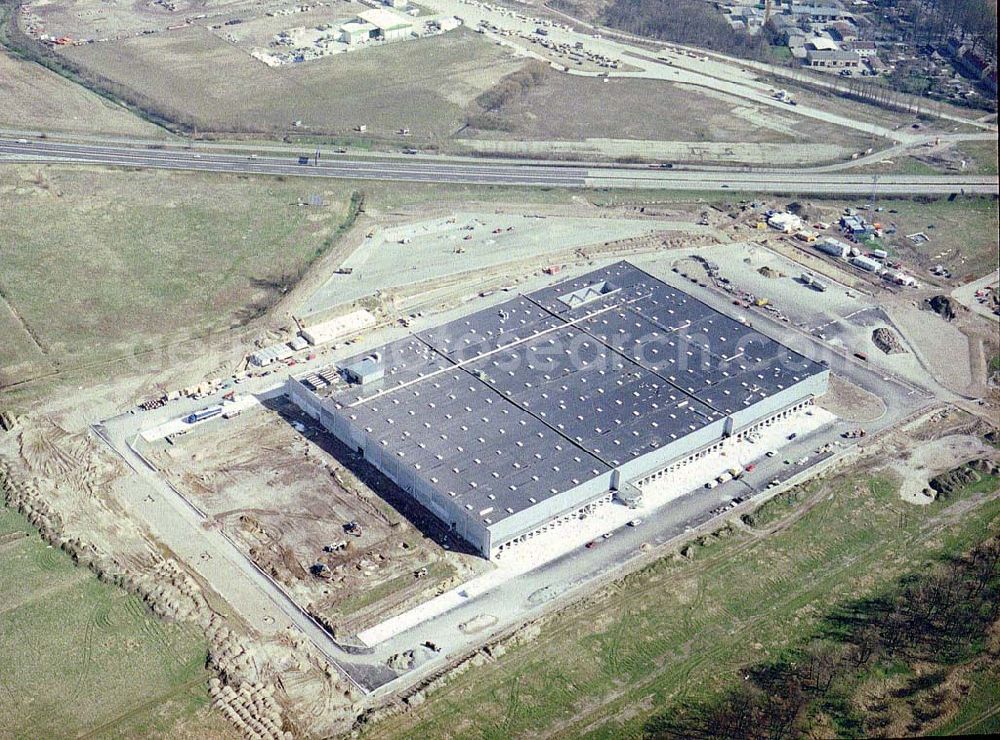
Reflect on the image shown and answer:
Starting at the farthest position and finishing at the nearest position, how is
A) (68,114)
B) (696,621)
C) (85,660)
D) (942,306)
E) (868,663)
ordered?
(68,114) → (942,306) → (696,621) → (868,663) → (85,660)

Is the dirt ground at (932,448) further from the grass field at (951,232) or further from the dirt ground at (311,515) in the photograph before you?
the dirt ground at (311,515)

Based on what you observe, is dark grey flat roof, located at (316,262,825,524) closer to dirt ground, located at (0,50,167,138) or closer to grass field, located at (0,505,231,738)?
grass field, located at (0,505,231,738)

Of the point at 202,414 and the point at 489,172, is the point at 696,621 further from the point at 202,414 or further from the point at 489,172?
the point at 489,172

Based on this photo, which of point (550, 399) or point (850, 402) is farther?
point (850, 402)

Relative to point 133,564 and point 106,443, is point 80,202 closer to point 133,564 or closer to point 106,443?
point 106,443

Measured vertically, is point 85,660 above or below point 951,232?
below

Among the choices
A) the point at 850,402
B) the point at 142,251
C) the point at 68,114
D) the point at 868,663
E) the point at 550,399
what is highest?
the point at 850,402

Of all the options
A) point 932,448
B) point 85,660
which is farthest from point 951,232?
point 85,660

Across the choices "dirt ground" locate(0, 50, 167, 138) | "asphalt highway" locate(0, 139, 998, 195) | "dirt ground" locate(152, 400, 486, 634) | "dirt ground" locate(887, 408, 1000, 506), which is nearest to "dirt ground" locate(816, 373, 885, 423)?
"dirt ground" locate(887, 408, 1000, 506)
